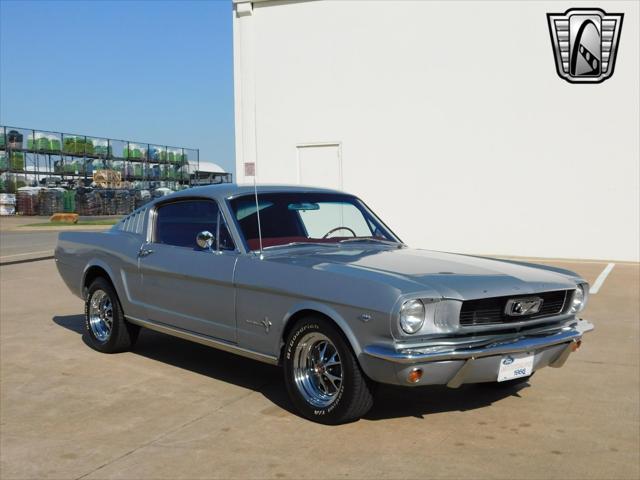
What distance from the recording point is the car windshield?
548 cm

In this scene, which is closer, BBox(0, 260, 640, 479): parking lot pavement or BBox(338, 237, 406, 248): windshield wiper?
BBox(0, 260, 640, 479): parking lot pavement

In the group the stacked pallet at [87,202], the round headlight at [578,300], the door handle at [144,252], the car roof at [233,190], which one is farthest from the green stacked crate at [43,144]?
the round headlight at [578,300]

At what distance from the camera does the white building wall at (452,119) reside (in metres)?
14.4

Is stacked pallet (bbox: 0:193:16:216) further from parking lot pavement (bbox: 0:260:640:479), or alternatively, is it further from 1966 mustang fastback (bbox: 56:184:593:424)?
1966 mustang fastback (bbox: 56:184:593:424)

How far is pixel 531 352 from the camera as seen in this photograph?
4562 millimetres

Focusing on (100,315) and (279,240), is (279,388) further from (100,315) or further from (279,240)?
(100,315)

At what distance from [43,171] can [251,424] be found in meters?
41.8

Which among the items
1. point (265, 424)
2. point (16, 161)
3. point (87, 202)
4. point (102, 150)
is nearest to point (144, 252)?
point (265, 424)

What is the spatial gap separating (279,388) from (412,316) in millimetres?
1636

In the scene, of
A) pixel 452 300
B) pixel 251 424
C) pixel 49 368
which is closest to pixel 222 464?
pixel 251 424

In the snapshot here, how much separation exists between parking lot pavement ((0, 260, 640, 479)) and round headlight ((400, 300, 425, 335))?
667 mm

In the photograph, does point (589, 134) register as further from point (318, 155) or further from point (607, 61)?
point (318, 155)

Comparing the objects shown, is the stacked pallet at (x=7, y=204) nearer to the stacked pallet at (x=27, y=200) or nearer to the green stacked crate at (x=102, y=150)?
the stacked pallet at (x=27, y=200)

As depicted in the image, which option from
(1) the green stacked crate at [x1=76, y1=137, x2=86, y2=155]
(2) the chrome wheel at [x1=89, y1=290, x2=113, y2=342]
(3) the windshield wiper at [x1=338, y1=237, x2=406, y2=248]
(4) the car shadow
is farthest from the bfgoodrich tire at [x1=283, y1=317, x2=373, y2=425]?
(1) the green stacked crate at [x1=76, y1=137, x2=86, y2=155]
